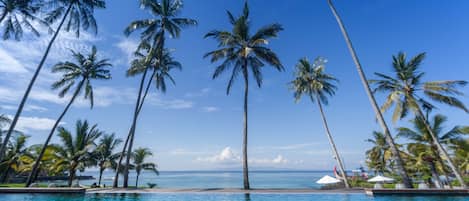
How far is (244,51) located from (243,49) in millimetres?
390

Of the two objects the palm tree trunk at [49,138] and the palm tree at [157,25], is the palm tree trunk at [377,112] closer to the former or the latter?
the palm tree at [157,25]

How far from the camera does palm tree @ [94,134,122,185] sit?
883 inches

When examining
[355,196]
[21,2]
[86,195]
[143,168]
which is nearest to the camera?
[355,196]

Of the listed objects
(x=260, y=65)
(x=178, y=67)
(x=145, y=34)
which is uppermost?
(x=145, y=34)

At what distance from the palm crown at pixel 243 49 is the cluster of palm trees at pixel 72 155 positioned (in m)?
14.4

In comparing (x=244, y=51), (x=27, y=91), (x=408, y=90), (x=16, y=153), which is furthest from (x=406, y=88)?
(x=16, y=153)

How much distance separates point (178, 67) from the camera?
20.6 m

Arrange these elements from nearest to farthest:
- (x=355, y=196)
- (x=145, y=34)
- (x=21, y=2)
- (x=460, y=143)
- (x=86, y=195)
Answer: (x=355, y=196), (x=86, y=195), (x=21, y=2), (x=460, y=143), (x=145, y=34)

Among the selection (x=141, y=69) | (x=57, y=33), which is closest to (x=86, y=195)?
(x=141, y=69)

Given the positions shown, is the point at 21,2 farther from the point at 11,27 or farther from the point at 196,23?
the point at 196,23

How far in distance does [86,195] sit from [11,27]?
12.7 m

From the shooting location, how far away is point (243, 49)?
16.2 meters

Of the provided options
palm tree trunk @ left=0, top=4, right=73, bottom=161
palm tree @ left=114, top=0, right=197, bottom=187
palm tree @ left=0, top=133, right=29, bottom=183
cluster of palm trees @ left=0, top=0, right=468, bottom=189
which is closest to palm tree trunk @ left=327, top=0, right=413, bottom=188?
cluster of palm trees @ left=0, top=0, right=468, bottom=189

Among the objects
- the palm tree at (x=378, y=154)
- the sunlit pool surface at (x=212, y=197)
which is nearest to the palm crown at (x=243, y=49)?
the sunlit pool surface at (x=212, y=197)
